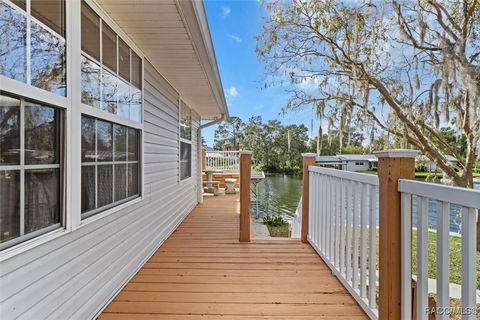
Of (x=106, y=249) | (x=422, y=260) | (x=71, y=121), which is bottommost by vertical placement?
(x=106, y=249)

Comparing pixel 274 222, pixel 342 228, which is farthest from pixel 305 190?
pixel 274 222

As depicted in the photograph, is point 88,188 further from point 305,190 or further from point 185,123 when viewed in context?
point 185,123

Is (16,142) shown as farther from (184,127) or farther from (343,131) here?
(343,131)

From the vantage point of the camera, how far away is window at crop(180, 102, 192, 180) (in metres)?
5.66

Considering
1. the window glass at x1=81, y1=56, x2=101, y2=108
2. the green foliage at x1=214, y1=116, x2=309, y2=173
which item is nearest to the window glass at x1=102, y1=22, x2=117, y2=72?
the window glass at x1=81, y1=56, x2=101, y2=108

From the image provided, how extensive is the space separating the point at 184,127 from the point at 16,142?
4.59m

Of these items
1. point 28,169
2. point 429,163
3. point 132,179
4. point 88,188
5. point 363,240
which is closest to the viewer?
point 28,169

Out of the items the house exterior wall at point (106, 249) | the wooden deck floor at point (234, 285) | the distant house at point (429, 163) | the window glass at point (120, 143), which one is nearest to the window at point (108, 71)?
the window glass at point (120, 143)

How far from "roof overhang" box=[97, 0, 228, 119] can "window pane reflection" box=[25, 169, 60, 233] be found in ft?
4.68

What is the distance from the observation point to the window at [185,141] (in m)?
5.66

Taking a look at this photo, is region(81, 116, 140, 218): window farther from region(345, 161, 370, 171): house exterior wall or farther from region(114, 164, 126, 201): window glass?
region(345, 161, 370, 171): house exterior wall

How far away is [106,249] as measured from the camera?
91.6 inches

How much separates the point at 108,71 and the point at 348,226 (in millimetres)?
2410

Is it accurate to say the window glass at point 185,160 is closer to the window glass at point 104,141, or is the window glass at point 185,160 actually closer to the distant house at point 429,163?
the window glass at point 104,141
